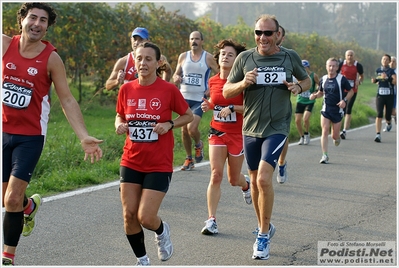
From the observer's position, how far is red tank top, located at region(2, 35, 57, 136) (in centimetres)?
551

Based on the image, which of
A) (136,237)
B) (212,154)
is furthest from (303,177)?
(136,237)

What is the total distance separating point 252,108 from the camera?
21.4 ft

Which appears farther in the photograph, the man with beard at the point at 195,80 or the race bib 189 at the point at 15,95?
the man with beard at the point at 195,80

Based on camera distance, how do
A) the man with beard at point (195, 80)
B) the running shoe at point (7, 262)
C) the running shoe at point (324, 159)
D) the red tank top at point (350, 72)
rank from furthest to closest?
1. the red tank top at point (350, 72)
2. the running shoe at point (324, 159)
3. the man with beard at point (195, 80)
4. the running shoe at point (7, 262)

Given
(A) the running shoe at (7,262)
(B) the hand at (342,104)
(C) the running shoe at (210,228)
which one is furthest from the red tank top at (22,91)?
(B) the hand at (342,104)

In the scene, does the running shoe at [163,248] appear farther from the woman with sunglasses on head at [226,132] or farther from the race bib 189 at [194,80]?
the race bib 189 at [194,80]

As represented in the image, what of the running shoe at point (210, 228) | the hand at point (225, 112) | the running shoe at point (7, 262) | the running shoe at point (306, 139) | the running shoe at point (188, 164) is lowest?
the running shoe at point (306, 139)

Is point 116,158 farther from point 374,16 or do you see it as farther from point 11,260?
point 374,16

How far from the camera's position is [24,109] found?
5512 mm

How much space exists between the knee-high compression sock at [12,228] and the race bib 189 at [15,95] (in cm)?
85

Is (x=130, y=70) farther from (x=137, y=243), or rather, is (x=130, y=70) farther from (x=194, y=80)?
(x=137, y=243)

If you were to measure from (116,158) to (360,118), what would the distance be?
10.7 m

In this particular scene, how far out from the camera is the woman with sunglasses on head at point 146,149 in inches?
220

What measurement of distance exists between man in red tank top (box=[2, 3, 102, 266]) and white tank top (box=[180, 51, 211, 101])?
528 centimetres
